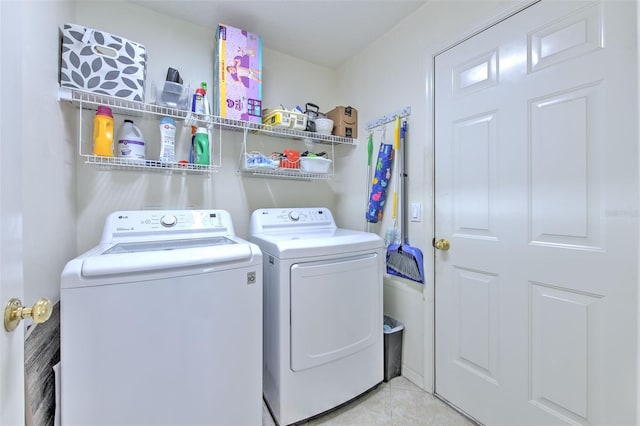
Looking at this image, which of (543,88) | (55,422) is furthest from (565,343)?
(55,422)

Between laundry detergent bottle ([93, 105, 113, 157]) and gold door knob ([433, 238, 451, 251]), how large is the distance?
192 cm

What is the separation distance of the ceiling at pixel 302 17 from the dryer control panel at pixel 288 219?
4.22 feet

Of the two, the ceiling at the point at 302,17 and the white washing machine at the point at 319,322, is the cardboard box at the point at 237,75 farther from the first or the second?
the white washing machine at the point at 319,322

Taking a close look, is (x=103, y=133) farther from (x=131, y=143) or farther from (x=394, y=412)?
(x=394, y=412)

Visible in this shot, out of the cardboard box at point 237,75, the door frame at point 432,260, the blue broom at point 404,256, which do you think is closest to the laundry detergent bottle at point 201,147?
the cardboard box at point 237,75

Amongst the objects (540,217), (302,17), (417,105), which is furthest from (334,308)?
(302,17)

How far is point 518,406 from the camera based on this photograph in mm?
1315

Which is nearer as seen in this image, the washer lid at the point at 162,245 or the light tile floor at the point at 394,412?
the washer lid at the point at 162,245

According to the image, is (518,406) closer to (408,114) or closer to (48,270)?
(408,114)

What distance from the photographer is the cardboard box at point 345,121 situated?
218cm

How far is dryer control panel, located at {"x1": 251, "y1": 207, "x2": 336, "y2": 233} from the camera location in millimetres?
1886

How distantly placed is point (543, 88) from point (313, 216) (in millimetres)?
1493

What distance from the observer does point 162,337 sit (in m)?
1.09

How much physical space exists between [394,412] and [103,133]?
222 centimetres
